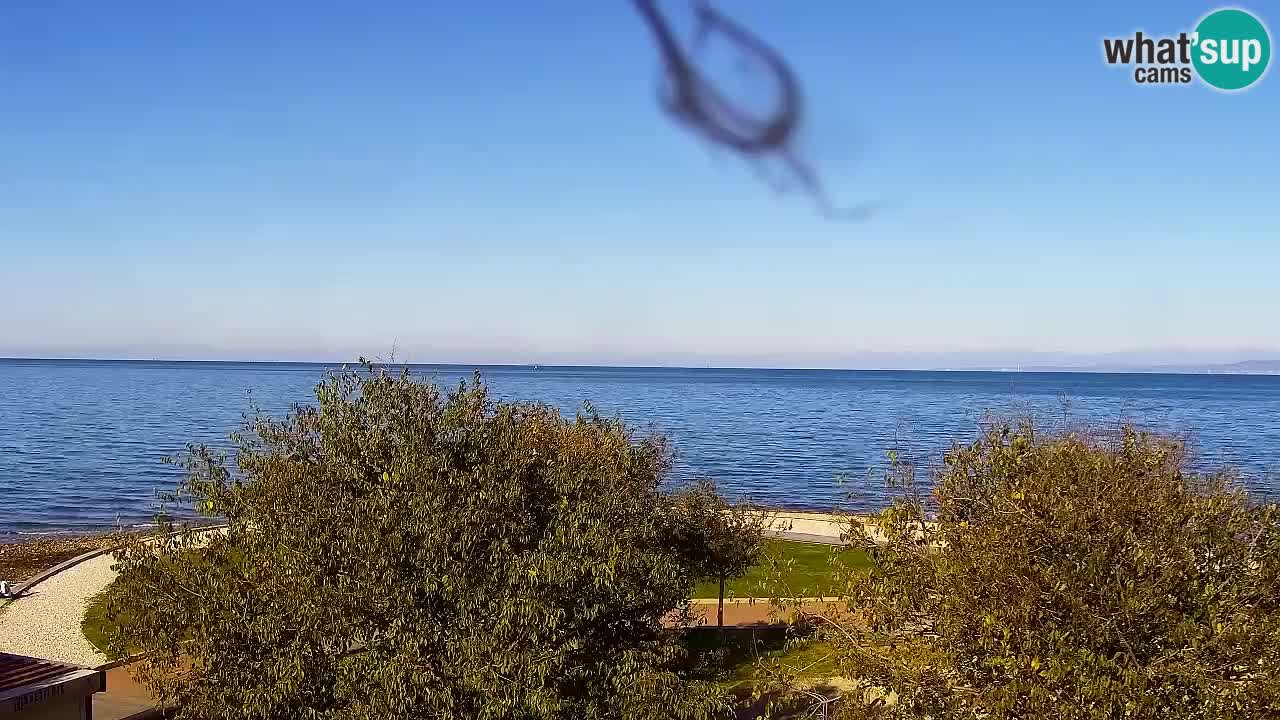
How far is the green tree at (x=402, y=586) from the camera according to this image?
49.6 ft

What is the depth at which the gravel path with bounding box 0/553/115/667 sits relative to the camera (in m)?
33.7

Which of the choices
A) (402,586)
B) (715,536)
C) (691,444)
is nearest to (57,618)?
(715,536)

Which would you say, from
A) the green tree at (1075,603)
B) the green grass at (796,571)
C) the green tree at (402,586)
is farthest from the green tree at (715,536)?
the green tree at (1075,603)

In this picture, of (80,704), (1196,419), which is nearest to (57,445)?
(80,704)

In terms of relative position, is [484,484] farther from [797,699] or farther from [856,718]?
[797,699]

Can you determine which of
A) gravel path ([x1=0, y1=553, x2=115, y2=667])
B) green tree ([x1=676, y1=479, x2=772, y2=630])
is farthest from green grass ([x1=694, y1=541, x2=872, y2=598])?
gravel path ([x1=0, y1=553, x2=115, y2=667])

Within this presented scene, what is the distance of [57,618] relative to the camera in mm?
38875

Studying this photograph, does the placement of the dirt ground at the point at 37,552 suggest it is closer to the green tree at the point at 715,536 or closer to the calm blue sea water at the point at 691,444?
the calm blue sea water at the point at 691,444

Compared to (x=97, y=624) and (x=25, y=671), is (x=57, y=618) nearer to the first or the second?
(x=97, y=624)

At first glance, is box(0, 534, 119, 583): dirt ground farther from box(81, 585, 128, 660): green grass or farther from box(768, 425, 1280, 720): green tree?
box(768, 425, 1280, 720): green tree

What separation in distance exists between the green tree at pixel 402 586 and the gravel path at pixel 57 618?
17.9 m

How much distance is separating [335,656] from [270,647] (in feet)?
3.88

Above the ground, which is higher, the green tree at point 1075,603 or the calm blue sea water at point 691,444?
the green tree at point 1075,603

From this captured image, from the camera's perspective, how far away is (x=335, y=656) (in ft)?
52.0
